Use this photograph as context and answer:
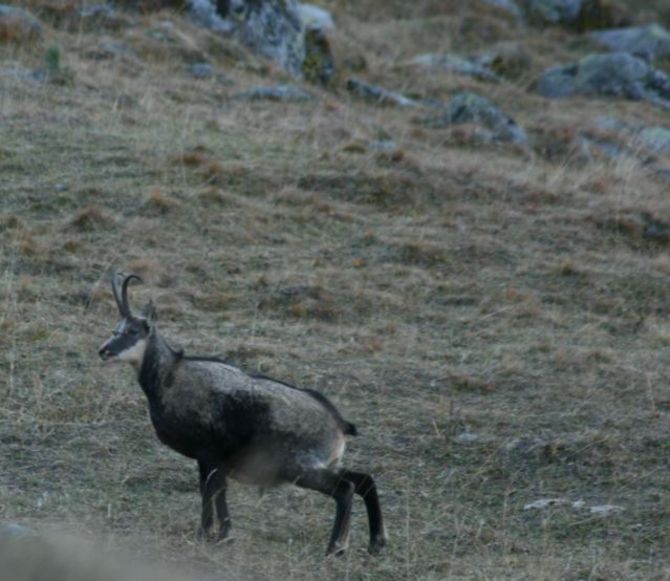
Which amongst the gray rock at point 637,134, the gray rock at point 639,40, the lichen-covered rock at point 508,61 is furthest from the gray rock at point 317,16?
the gray rock at point 639,40

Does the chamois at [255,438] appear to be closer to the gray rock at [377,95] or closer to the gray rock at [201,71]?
the gray rock at [201,71]

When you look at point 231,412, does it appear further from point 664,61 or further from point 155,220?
point 664,61

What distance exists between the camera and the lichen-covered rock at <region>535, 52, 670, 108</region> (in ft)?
80.5

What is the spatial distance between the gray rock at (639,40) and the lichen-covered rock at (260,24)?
845 centimetres

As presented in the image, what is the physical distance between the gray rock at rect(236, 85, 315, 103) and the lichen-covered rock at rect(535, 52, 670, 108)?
6.30 m

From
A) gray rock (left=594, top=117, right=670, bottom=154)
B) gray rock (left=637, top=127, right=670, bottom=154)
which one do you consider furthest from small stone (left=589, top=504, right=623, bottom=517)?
gray rock (left=637, top=127, right=670, bottom=154)

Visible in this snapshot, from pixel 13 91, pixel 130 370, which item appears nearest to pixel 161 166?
pixel 13 91

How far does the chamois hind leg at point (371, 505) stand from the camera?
7996mm

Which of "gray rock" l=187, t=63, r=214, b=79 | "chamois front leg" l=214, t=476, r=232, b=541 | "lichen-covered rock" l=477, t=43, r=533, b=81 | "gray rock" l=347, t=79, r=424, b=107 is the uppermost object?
"chamois front leg" l=214, t=476, r=232, b=541

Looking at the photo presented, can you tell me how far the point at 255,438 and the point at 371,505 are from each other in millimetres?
721

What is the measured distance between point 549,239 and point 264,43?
8080 millimetres

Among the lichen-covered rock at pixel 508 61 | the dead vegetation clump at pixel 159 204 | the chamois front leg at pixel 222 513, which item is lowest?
the lichen-covered rock at pixel 508 61

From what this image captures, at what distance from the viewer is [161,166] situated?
15391mm

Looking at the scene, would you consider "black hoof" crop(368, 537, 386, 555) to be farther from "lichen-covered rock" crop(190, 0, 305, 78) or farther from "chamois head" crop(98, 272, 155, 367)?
"lichen-covered rock" crop(190, 0, 305, 78)
